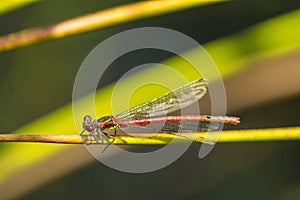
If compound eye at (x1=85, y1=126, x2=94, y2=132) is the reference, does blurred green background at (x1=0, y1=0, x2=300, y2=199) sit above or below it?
above

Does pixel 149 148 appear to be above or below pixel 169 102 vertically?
above

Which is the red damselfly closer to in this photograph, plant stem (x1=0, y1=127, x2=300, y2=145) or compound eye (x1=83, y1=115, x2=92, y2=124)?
compound eye (x1=83, y1=115, x2=92, y2=124)

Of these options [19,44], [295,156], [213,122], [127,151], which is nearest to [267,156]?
[295,156]

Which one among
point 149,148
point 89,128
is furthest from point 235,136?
point 149,148

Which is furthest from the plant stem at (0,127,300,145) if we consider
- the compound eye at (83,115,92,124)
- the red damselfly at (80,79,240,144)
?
the compound eye at (83,115,92,124)

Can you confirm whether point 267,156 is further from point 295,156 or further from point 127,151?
point 127,151

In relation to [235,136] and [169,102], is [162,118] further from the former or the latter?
[235,136]

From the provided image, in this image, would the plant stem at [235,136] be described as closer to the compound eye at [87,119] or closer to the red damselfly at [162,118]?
→ the red damselfly at [162,118]

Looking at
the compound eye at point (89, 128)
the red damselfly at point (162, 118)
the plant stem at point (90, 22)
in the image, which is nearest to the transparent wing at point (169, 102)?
the red damselfly at point (162, 118)
